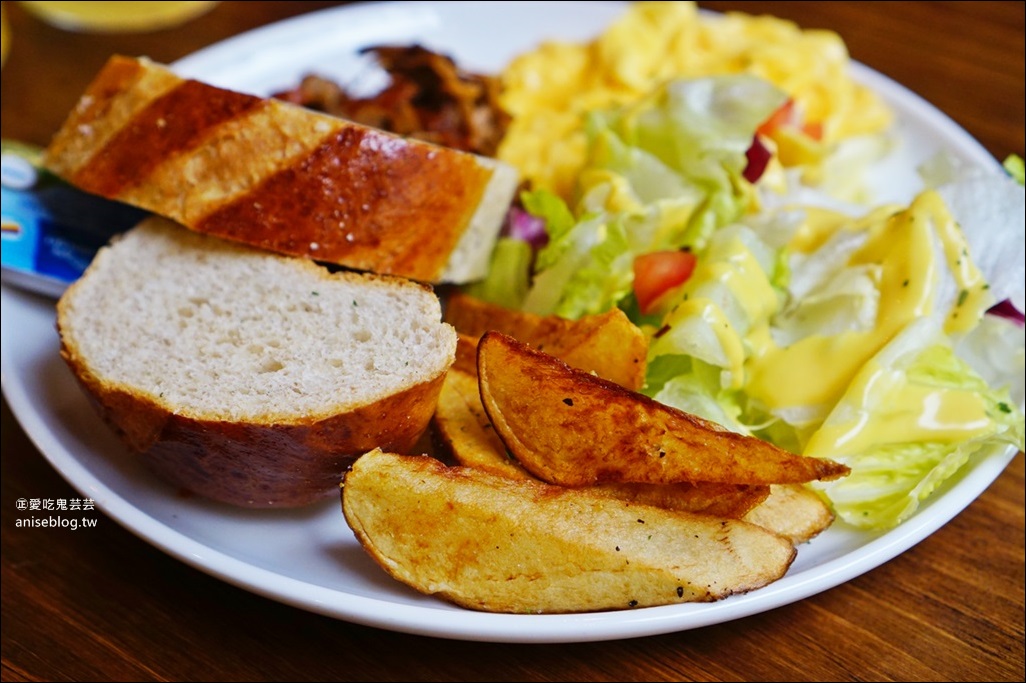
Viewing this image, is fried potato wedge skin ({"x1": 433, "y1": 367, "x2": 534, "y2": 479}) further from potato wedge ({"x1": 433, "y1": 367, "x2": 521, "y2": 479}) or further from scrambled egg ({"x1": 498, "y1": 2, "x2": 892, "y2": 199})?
scrambled egg ({"x1": 498, "y1": 2, "x2": 892, "y2": 199})

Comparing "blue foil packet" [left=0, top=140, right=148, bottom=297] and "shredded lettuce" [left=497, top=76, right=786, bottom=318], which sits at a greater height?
"shredded lettuce" [left=497, top=76, right=786, bottom=318]

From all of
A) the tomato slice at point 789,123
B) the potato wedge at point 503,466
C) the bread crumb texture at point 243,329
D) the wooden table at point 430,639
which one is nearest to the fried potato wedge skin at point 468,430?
the potato wedge at point 503,466

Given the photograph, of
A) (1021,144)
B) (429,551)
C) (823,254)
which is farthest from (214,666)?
(1021,144)

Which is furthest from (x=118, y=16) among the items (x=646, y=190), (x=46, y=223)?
(x=646, y=190)

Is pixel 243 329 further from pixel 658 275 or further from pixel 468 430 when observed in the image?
pixel 658 275

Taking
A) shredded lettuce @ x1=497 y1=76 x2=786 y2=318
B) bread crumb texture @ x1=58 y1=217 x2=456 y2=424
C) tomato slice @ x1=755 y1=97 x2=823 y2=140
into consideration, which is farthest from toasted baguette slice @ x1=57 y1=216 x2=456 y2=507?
tomato slice @ x1=755 y1=97 x2=823 y2=140
